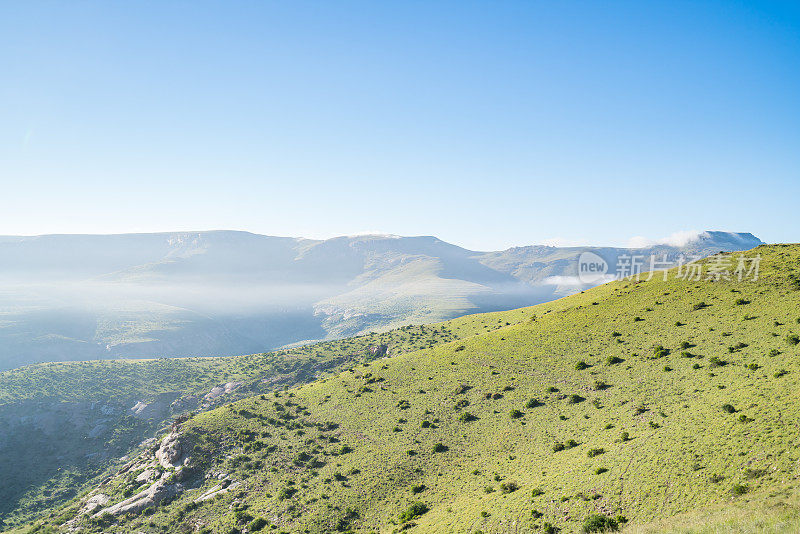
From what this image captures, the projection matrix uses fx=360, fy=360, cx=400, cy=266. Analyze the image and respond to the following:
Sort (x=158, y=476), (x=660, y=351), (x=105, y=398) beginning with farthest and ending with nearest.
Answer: (x=105, y=398), (x=158, y=476), (x=660, y=351)

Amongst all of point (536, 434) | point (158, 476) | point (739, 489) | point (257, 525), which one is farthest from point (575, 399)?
point (158, 476)

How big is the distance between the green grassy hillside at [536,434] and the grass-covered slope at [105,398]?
3715cm

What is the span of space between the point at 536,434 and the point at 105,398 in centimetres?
17076

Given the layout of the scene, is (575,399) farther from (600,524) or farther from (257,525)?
(257,525)

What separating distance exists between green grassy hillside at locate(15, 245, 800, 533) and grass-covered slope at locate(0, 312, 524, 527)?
122 feet

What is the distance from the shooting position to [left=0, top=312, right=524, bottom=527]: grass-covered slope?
107 meters

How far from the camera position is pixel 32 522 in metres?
83.9

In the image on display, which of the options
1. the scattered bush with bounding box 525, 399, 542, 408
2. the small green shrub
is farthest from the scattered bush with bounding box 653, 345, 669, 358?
the small green shrub

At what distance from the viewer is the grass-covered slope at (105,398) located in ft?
350

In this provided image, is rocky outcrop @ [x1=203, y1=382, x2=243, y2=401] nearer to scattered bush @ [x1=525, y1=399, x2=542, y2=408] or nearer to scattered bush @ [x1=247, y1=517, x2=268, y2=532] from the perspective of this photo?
scattered bush @ [x1=247, y1=517, x2=268, y2=532]

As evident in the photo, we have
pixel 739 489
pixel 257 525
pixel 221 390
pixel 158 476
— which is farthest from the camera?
pixel 221 390

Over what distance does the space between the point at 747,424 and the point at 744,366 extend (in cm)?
2043

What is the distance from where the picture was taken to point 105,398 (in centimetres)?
14750

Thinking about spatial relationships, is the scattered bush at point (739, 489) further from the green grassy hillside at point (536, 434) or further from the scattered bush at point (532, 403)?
the scattered bush at point (532, 403)
